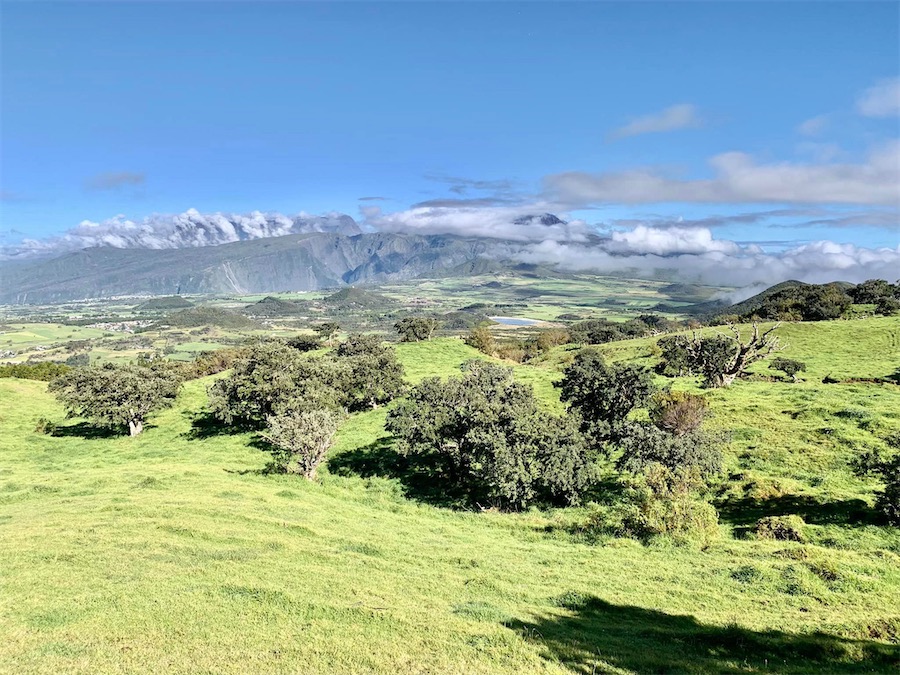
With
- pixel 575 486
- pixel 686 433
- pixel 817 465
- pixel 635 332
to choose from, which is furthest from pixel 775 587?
pixel 635 332

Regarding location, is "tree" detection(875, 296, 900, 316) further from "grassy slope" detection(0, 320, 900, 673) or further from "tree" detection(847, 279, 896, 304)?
"grassy slope" detection(0, 320, 900, 673)

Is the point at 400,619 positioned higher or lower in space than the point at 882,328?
lower

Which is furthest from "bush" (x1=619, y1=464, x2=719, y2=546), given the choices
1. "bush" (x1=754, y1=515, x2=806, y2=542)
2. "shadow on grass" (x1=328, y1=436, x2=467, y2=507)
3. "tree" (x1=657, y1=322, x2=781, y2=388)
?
"tree" (x1=657, y1=322, x2=781, y2=388)

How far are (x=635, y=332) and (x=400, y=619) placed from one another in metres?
149

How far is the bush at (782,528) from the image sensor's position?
85.1 ft

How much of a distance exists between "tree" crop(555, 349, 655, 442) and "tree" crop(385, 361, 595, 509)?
16.5ft

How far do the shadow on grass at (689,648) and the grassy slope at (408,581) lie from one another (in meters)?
0.08

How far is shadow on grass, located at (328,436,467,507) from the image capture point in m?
37.4

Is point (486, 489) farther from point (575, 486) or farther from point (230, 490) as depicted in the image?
point (230, 490)

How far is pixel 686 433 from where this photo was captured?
3597 centimetres

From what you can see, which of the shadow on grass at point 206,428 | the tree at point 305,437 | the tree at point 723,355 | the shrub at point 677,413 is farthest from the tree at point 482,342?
the tree at point 305,437

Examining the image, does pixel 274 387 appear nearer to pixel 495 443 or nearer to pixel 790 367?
pixel 495 443

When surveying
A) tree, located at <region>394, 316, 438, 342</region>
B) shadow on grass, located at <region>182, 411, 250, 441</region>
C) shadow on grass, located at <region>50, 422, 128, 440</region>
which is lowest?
shadow on grass, located at <region>50, 422, 128, 440</region>

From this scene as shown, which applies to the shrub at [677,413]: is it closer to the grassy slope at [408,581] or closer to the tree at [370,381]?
the grassy slope at [408,581]
